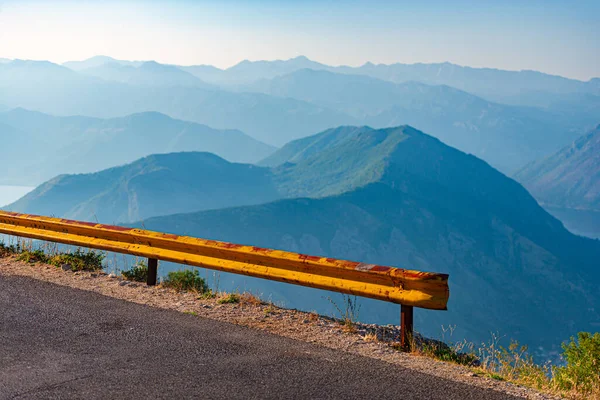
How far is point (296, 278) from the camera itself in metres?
7.22

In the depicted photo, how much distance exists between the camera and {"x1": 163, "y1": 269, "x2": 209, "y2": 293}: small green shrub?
923 cm

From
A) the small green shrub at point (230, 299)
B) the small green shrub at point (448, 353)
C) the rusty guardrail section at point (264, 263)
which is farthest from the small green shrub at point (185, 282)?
the small green shrub at point (448, 353)

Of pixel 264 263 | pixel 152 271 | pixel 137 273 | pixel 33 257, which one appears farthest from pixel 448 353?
pixel 33 257

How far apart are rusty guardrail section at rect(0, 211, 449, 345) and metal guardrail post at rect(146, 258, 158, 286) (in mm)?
15

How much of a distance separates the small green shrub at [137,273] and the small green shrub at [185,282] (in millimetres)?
382

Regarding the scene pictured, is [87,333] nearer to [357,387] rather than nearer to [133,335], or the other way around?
[133,335]

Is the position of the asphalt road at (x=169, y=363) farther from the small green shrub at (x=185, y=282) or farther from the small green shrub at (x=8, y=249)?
the small green shrub at (x=8, y=249)

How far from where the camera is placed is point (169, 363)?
5809mm

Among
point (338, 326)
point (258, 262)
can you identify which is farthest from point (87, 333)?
point (338, 326)

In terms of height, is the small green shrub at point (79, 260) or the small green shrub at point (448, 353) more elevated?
the small green shrub at point (79, 260)

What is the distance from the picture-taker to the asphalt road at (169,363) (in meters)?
5.11

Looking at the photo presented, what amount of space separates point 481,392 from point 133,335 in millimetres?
3690

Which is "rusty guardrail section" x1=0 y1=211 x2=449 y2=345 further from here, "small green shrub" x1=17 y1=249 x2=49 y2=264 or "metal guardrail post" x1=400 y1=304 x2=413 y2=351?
"small green shrub" x1=17 y1=249 x2=49 y2=264

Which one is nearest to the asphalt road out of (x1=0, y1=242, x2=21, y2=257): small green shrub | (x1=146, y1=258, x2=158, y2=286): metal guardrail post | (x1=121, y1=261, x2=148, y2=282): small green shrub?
(x1=146, y1=258, x2=158, y2=286): metal guardrail post
